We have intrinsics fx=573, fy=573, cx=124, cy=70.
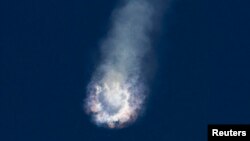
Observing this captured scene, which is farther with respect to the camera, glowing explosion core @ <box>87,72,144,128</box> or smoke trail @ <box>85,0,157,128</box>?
smoke trail @ <box>85,0,157,128</box>

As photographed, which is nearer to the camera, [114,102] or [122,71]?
[114,102]

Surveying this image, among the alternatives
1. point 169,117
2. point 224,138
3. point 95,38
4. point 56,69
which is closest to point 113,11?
point 95,38

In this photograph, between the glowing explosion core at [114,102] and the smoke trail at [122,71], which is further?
the smoke trail at [122,71]

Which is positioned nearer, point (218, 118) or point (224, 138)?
point (224, 138)

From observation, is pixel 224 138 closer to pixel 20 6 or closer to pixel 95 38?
pixel 95 38
